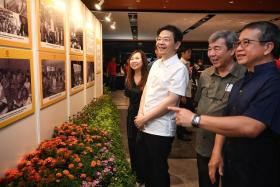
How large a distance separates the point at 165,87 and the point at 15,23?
1.25m

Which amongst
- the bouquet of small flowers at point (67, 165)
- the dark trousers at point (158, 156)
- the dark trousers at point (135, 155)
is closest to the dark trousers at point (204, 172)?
the dark trousers at point (158, 156)

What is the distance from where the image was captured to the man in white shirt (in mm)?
2201

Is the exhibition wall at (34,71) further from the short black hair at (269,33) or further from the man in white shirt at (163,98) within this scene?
the short black hair at (269,33)

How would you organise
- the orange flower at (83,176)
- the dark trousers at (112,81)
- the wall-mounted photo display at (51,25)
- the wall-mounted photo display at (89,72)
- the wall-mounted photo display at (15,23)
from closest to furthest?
the wall-mounted photo display at (15,23) < the orange flower at (83,176) < the wall-mounted photo display at (51,25) < the wall-mounted photo display at (89,72) < the dark trousers at (112,81)

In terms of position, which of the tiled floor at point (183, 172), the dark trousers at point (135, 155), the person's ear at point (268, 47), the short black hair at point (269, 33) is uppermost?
the short black hair at point (269, 33)

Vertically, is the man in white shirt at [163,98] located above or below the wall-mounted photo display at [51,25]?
below

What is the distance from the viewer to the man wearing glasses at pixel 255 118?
4.49 feet

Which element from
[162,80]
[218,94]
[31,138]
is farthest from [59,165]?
[218,94]

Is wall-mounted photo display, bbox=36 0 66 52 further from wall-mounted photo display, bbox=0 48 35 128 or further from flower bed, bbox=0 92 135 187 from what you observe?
flower bed, bbox=0 92 135 187

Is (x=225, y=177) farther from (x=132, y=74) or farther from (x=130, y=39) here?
(x=130, y=39)

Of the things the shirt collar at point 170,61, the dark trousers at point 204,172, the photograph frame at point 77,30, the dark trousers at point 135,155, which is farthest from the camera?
the photograph frame at point 77,30

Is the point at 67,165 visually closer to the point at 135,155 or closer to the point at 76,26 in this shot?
the point at 135,155

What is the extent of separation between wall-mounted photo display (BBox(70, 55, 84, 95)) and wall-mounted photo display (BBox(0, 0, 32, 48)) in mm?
1416

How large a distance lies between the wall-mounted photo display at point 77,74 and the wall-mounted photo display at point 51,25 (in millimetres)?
524
